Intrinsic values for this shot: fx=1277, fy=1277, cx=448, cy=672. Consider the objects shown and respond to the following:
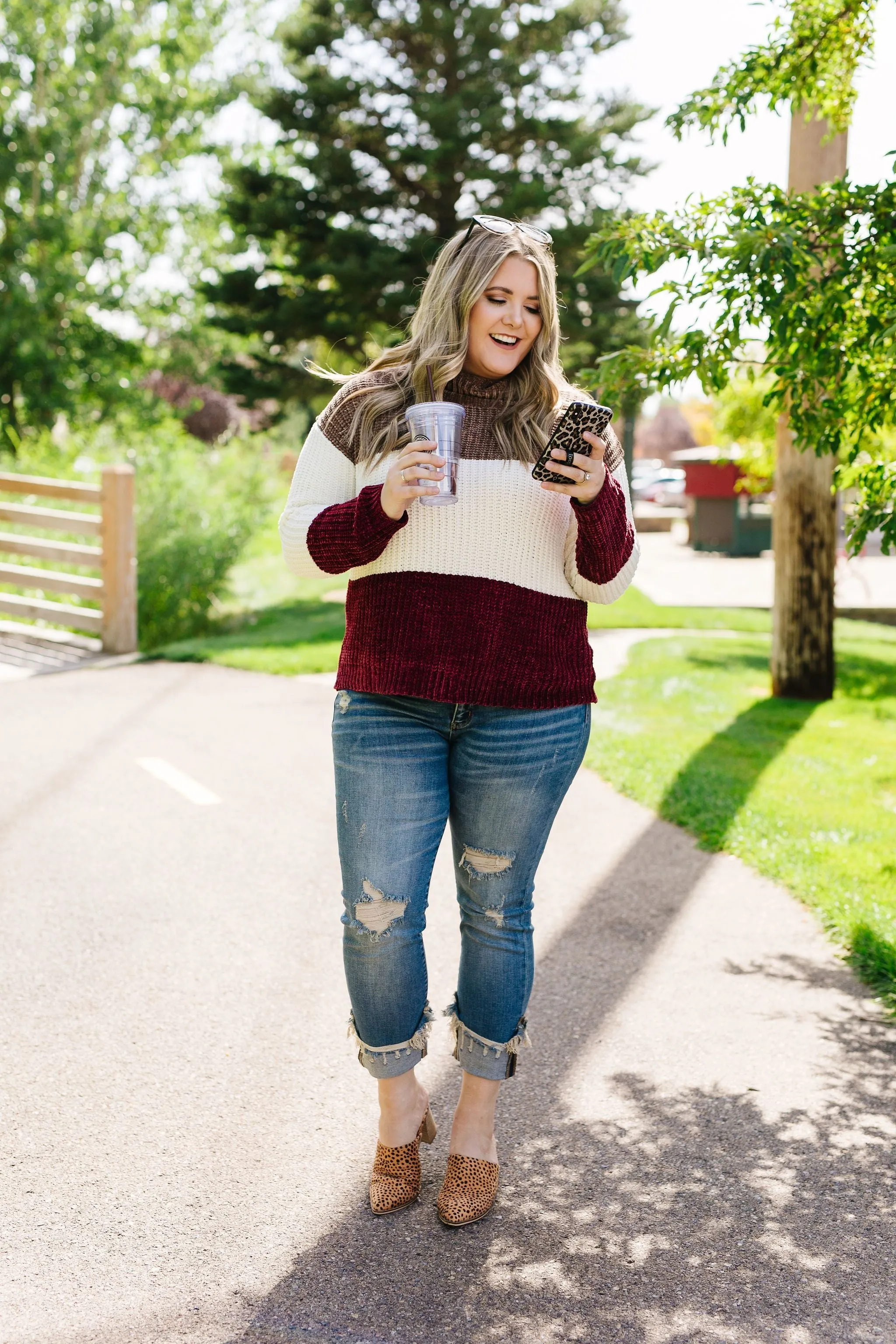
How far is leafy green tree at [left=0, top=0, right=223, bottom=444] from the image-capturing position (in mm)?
21281

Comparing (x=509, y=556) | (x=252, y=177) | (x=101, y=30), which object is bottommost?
(x=509, y=556)

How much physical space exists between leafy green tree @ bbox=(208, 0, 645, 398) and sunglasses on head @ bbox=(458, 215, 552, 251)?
47.8ft

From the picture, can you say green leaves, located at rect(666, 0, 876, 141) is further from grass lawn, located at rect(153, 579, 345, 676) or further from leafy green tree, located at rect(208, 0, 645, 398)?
leafy green tree, located at rect(208, 0, 645, 398)

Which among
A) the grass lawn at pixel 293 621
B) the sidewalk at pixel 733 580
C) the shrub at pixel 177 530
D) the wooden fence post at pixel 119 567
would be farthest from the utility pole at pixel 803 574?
the shrub at pixel 177 530

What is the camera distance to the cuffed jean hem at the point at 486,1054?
8.63ft

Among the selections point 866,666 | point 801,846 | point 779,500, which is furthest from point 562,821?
point 866,666

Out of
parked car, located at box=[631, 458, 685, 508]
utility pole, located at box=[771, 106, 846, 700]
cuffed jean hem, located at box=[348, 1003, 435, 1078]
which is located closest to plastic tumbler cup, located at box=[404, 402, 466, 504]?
cuffed jean hem, located at box=[348, 1003, 435, 1078]

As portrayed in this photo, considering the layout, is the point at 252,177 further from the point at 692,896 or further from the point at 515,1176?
the point at 515,1176

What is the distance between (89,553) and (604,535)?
861 centimetres

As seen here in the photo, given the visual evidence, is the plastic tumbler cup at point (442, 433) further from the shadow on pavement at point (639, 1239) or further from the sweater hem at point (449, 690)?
the shadow on pavement at point (639, 1239)

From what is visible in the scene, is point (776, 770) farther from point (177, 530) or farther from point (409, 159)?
point (409, 159)

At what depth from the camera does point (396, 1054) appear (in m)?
2.59

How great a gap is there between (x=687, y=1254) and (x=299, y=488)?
5.46 ft

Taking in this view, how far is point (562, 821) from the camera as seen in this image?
5.62 metres
